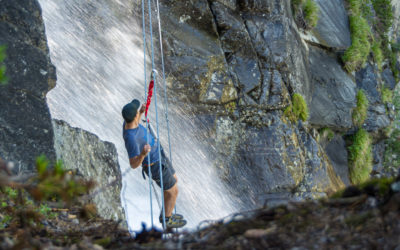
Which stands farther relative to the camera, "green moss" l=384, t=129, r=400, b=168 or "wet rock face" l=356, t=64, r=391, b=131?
"green moss" l=384, t=129, r=400, b=168

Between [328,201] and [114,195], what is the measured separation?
3415 millimetres

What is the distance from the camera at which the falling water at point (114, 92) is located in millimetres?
7547

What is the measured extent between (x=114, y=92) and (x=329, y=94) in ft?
19.0

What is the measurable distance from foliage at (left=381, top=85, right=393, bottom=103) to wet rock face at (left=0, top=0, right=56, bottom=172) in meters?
10.8

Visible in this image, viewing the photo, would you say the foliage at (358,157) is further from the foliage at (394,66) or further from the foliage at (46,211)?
the foliage at (46,211)

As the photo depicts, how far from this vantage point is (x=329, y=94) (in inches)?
431

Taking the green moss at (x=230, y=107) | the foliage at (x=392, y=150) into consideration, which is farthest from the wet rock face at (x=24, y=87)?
the foliage at (x=392, y=150)

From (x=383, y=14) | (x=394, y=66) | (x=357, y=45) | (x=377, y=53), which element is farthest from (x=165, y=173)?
(x=383, y=14)

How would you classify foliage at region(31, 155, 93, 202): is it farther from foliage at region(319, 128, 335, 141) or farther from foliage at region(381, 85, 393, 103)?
foliage at region(381, 85, 393, 103)

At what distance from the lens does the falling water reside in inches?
297

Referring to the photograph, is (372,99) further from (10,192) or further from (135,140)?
(10,192)

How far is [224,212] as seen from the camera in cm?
905

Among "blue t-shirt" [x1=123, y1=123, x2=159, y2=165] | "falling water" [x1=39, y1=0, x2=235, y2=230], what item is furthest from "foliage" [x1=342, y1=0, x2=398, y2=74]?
"blue t-shirt" [x1=123, y1=123, x2=159, y2=165]

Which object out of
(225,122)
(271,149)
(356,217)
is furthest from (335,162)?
(356,217)
